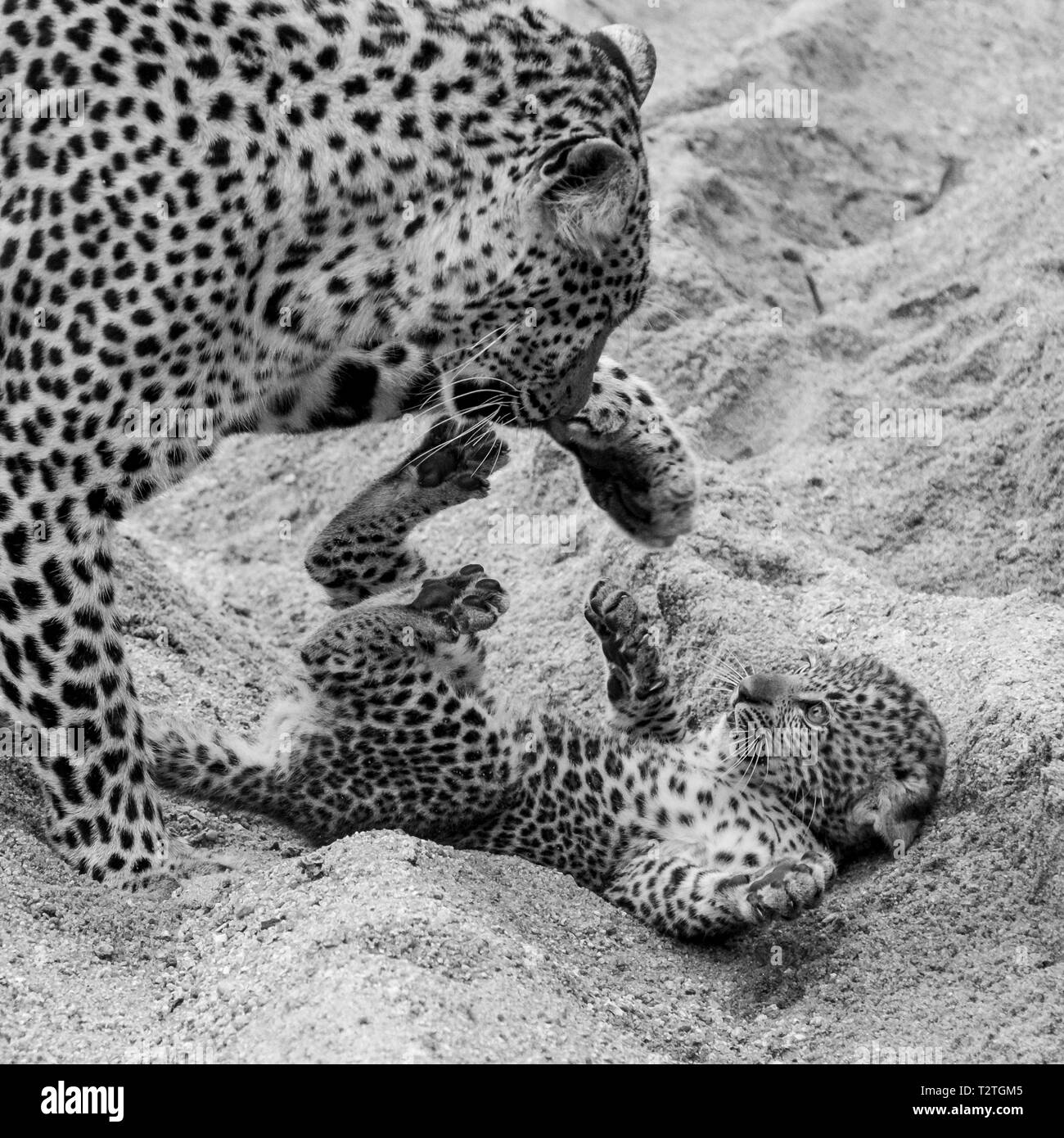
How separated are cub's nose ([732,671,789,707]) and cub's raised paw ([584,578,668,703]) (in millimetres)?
419

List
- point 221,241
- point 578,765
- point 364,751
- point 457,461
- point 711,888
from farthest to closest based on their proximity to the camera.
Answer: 1. point 457,461
2. point 578,765
3. point 364,751
4. point 711,888
5. point 221,241

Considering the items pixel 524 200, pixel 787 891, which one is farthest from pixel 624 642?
pixel 524 200

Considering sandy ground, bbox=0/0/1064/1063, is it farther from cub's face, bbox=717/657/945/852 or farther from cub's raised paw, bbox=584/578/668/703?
cub's raised paw, bbox=584/578/668/703

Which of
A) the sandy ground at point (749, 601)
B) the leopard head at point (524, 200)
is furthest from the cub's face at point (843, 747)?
the leopard head at point (524, 200)

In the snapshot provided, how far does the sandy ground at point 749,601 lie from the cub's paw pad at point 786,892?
12 cm

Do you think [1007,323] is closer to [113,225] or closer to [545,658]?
[545,658]

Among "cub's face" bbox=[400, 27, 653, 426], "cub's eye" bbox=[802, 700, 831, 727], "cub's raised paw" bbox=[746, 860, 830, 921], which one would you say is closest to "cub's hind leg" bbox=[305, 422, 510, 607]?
"cub's face" bbox=[400, 27, 653, 426]

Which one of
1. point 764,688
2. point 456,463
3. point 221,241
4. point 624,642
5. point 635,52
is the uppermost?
point 635,52

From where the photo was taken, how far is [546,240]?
5.40 m

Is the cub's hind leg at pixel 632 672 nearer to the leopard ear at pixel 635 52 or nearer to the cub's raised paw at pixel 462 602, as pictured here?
the cub's raised paw at pixel 462 602

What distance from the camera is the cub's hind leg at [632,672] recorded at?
246 inches

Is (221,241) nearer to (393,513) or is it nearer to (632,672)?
(393,513)

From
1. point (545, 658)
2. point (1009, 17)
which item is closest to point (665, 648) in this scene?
point (545, 658)

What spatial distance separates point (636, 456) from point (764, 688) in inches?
42.4
